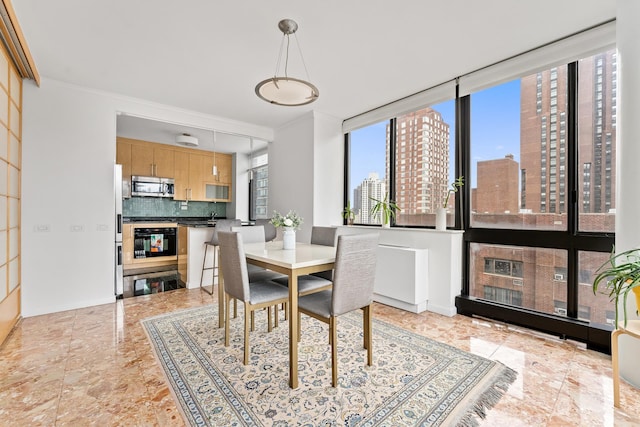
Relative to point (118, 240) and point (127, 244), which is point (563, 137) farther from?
point (127, 244)

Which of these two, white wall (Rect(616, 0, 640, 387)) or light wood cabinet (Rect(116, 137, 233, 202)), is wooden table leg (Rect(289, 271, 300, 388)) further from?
light wood cabinet (Rect(116, 137, 233, 202))

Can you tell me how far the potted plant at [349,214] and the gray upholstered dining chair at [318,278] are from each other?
4.62ft

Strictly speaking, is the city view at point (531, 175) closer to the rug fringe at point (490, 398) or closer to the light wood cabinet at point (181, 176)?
the rug fringe at point (490, 398)

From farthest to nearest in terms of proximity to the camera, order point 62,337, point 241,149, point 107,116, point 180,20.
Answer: point 241,149, point 107,116, point 62,337, point 180,20

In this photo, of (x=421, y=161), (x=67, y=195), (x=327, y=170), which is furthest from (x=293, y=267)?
(x=67, y=195)

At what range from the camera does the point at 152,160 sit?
5.57 meters

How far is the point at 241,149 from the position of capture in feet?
19.9

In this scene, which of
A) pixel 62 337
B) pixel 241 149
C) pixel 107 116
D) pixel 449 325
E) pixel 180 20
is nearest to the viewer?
pixel 180 20

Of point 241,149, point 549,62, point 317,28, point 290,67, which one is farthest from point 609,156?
point 241,149

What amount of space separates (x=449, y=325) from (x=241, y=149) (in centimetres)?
505

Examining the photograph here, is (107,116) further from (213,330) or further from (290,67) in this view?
(213,330)

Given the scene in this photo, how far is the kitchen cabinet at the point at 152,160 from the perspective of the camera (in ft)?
17.7

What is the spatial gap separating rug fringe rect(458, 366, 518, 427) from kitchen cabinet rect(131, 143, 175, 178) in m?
6.01

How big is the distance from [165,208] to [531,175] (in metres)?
6.32
